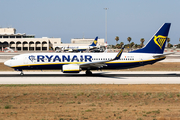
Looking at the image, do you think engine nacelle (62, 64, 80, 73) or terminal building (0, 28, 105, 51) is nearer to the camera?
engine nacelle (62, 64, 80, 73)

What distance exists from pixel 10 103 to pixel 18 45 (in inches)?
6376

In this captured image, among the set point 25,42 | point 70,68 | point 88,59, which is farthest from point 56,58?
point 25,42

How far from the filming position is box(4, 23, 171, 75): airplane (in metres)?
36.7

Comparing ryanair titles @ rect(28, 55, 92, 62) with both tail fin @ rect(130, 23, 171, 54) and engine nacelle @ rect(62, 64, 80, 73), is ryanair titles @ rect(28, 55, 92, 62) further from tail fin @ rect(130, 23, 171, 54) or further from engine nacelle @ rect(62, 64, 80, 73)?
tail fin @ rect(130, 23, 171, 54)

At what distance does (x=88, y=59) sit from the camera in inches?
1502

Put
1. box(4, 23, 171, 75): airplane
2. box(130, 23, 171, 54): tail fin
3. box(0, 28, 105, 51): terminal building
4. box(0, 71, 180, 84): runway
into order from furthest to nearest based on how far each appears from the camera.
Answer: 1. box(0, 28, 105, 51): terminal building
2. box(130, 23, 171, 54): tail fin
3. box(4, 23, 171, 75): airplane
4. box(0, 71, 180, 84): runway

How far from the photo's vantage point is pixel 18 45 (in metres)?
173

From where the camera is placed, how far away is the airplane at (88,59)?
36656mm

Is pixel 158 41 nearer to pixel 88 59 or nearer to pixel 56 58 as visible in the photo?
pixel 88 59

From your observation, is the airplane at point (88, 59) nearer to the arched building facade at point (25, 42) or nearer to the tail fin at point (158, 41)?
the tail fin at point (158, 41)

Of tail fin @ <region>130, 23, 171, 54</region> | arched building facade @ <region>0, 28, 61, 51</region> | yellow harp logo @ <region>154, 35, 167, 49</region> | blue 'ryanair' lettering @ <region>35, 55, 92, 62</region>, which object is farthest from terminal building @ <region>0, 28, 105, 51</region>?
yellow harp logo @ <region>154, 35, 167, 49</region>

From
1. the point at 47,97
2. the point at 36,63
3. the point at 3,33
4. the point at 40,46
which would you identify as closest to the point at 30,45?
the point at 40,46

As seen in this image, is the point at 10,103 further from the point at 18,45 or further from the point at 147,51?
the point at 18,45

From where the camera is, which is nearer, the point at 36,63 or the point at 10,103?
the point at 10,103
